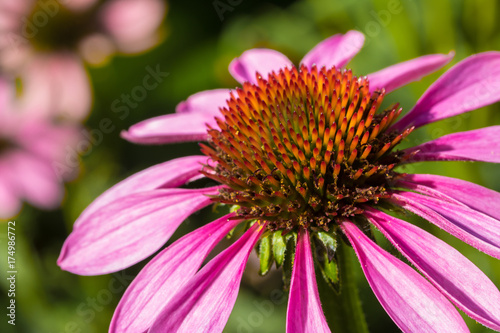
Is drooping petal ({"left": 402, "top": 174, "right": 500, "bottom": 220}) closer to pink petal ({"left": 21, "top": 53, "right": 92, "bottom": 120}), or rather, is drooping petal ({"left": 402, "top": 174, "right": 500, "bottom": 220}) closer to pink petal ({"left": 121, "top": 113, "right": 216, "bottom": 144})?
pink petal ({"left": 121, "top": 113, "right": 216, "bottom": 144})

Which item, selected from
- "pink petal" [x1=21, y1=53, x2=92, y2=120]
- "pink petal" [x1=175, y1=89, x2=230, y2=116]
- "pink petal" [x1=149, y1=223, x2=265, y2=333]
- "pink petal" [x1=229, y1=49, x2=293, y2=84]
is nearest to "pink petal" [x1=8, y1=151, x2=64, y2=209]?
"pink petal" [x1=21, y1=53, x2=92, y2=120]

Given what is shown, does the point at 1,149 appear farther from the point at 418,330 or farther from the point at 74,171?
the point at 418,330

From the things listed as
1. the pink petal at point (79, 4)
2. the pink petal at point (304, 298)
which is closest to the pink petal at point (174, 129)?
the pink petal at point (304, 298)

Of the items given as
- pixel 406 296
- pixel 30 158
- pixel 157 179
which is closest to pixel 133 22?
pixel 30 158

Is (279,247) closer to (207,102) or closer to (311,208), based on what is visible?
(311,208)

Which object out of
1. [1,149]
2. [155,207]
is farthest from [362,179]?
[1,149]

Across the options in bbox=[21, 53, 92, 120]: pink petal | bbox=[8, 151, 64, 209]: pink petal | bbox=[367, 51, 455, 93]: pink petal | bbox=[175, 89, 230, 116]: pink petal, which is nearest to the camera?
bbox=[367, 51, 455, 93]: pink petal
